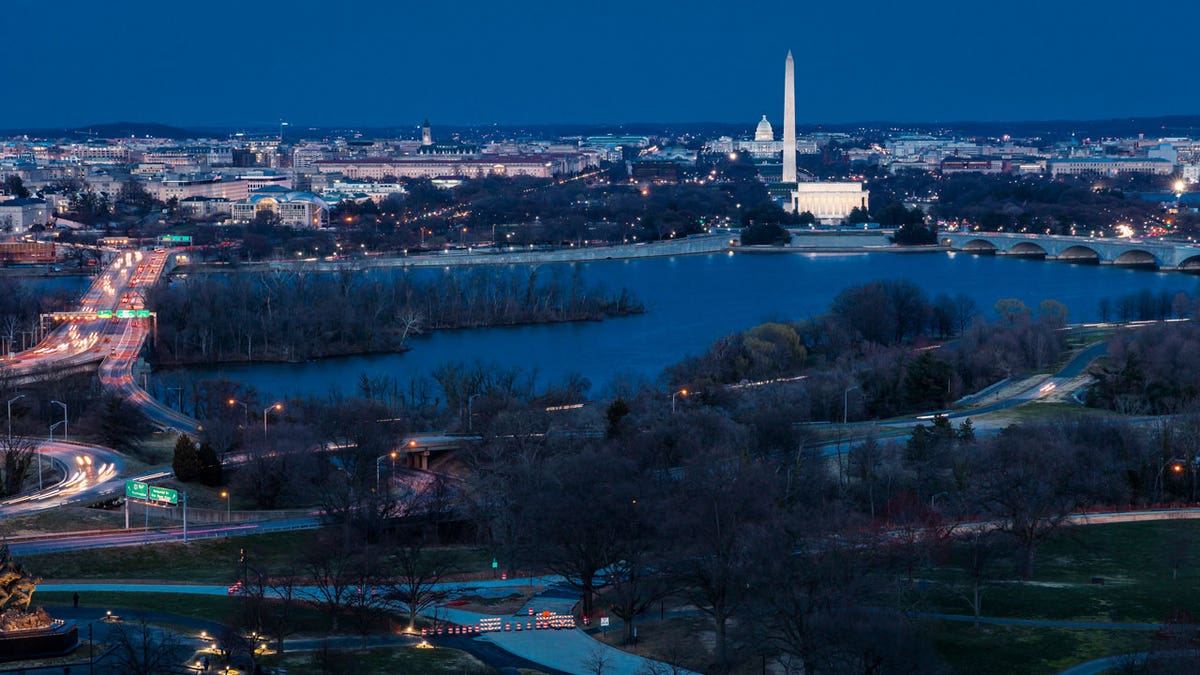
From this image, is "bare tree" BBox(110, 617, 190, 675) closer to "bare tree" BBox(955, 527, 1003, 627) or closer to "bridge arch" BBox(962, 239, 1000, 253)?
"bare tree" BBox(955, 527, 1003, 627)

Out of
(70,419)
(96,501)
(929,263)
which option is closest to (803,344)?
(70,419)

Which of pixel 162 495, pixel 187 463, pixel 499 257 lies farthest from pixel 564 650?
pixel 499 257

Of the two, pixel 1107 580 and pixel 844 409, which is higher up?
pixel 844 409

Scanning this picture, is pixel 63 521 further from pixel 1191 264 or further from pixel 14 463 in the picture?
→ pixel 1191 264

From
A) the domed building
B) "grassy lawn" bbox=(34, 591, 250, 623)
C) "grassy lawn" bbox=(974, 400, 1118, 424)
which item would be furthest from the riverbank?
the domed building

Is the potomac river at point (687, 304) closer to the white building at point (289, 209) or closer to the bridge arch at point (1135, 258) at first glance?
the bridge arch at point (1135, 258)

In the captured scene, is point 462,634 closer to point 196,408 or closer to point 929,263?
point 196,408
